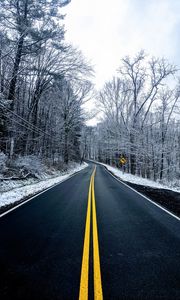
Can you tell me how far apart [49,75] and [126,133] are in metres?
12.6

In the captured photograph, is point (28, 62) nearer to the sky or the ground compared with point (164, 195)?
nearer to the sky

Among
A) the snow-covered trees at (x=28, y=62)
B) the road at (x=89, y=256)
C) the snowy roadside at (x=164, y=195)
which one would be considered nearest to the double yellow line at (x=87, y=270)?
the road at (x=89, y=256)

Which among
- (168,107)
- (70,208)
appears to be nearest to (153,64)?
(168,107)

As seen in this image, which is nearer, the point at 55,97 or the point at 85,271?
the point at 85,271

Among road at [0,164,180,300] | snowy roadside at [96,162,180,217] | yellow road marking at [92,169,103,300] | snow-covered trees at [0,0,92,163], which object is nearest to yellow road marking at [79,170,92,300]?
road at [0,164,180,300]

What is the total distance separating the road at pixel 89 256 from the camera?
119 inches

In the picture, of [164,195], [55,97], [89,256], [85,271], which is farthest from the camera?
[55,97]

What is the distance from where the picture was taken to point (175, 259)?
4.05 m

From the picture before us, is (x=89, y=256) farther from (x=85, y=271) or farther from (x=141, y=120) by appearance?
(x=141, y=120)

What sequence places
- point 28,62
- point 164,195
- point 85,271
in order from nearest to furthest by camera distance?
point 85,271 → point 164,195 → point 28,62

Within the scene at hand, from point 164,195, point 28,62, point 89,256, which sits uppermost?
point 28,62

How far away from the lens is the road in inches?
119

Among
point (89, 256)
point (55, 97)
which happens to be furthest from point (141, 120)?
point (89, 256)

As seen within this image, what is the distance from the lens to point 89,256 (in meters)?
4.09
